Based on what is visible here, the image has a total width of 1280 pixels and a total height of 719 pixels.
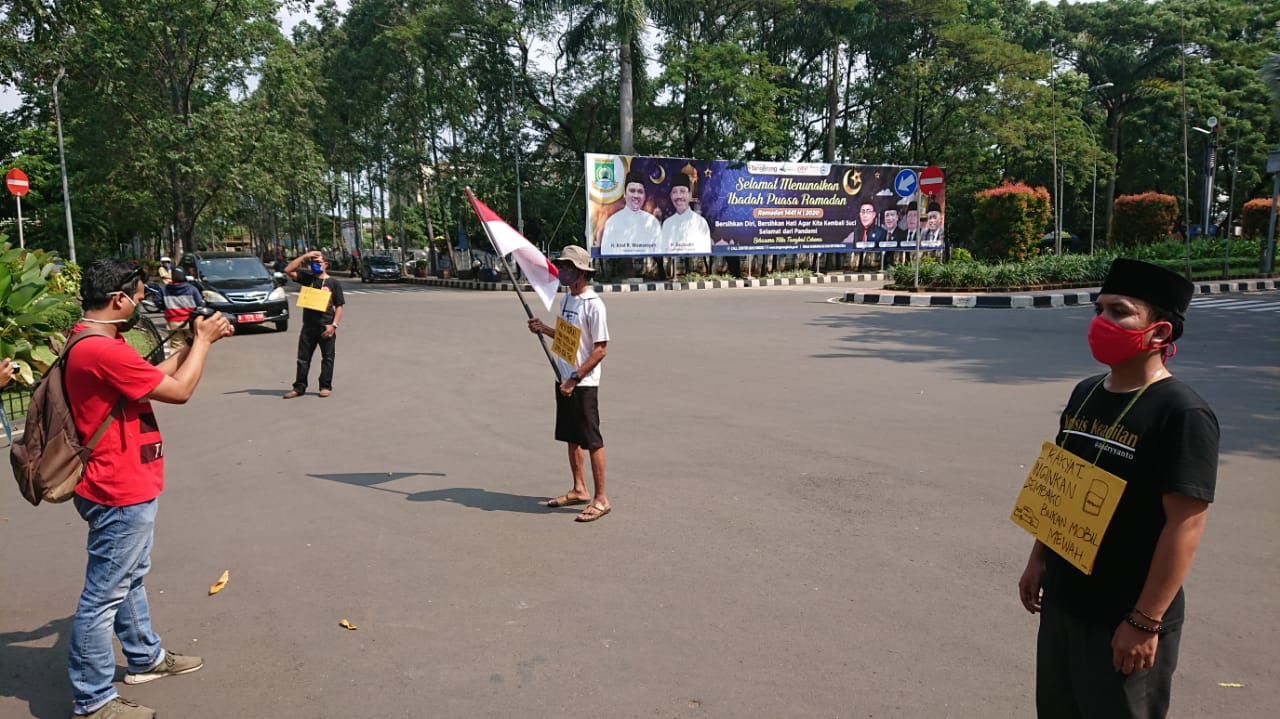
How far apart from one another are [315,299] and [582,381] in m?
5.73

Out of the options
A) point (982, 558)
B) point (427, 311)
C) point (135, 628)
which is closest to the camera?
point (135, 628)

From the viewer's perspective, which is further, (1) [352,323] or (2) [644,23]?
(2) [644,23]

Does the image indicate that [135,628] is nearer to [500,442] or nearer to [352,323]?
[500,442]

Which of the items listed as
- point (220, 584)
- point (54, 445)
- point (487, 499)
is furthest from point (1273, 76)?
point (54, 445)

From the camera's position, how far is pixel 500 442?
745 centimetres

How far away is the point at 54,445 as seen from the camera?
10.3 feet

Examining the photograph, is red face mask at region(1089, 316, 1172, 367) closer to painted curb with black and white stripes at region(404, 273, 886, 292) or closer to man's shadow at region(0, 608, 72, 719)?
man's shadow at region(0, 608, 72, 719)

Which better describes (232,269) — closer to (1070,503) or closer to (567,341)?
(567,341)

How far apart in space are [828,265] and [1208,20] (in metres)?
24.7

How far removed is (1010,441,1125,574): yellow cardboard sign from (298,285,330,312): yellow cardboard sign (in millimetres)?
9045

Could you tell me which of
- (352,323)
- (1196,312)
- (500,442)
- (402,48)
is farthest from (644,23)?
(500,442)

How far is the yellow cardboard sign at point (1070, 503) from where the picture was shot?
2152mm

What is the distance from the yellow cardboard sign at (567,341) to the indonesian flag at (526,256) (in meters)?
0.25

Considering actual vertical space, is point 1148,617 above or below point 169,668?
above
